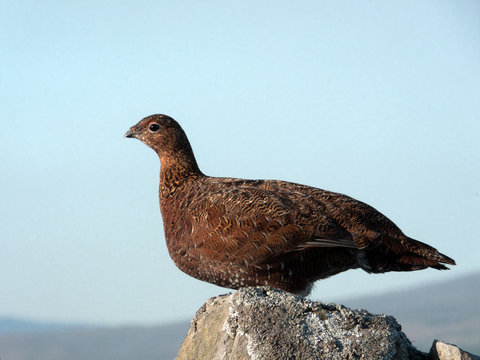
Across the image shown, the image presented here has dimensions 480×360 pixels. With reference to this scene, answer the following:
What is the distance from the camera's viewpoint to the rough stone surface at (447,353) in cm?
589

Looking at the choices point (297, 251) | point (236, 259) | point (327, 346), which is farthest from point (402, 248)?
point (327, 346)

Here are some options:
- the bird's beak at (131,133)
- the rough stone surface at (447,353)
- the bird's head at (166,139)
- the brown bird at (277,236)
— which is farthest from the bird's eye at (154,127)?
the rough stone surface at (447,353)

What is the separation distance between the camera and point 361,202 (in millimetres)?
8008

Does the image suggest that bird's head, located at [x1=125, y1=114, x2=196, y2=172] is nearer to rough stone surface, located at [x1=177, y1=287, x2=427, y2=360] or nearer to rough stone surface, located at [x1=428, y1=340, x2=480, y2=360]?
rough stone surface, located at [x1=177, y1=287, x2=427, y2=360]

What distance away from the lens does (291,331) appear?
543cm

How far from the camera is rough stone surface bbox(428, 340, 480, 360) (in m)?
5.89

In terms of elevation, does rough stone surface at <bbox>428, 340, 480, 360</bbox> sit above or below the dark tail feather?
below

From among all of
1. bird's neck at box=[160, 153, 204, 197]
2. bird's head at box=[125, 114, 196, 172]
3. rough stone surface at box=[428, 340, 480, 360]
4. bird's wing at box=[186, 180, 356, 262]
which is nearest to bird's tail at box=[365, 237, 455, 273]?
bird's wing at box=[186, 180, 356, 262]

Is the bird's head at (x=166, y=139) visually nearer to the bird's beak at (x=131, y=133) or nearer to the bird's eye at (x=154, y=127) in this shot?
the bird's eye at (x=154, y=127)

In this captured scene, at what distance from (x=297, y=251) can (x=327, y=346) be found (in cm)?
176

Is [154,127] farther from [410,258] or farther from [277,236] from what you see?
[410,258]

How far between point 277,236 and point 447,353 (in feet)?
7.01

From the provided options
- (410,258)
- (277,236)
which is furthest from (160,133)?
(410,258)

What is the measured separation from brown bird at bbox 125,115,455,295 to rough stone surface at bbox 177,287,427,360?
1.16m
